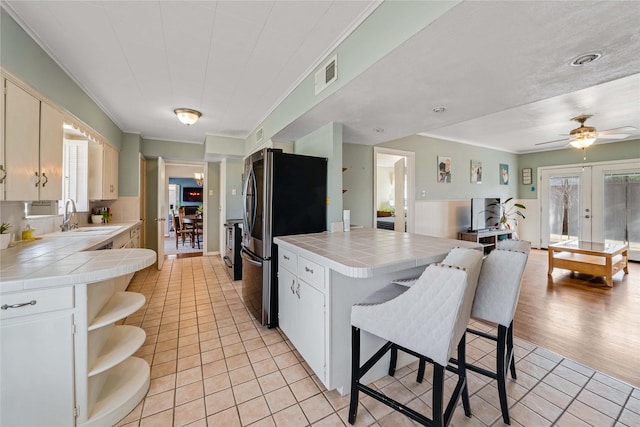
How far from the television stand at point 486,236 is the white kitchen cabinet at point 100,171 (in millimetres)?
6092

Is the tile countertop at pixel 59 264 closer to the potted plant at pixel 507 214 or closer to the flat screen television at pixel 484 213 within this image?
the flat screen television at pixel 484 213

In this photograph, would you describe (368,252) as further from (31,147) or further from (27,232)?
(27,232)

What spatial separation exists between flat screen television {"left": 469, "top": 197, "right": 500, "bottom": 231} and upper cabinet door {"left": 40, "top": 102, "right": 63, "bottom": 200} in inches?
242

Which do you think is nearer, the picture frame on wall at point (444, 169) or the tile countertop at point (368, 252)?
the tile countertop at point (368, 252)

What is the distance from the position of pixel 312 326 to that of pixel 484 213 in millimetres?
5251

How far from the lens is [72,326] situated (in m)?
1.28

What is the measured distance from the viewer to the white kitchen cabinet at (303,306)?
1634mm

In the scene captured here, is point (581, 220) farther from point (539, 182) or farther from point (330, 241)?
point (330, 241)

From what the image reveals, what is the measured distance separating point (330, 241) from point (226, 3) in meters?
1.72

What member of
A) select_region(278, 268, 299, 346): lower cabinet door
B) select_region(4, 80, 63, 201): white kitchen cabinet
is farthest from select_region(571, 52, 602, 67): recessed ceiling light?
select_region(4, 80, 63, 201): white kitchen cabinet

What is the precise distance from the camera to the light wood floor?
6.67ft

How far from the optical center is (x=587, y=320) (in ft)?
8.70

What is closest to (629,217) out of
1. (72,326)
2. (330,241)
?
(330,241)

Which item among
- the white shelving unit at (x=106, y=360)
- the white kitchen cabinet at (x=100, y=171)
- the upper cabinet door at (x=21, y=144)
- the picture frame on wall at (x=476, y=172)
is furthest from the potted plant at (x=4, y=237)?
the picture frame on wall at (x=476, y=172)
